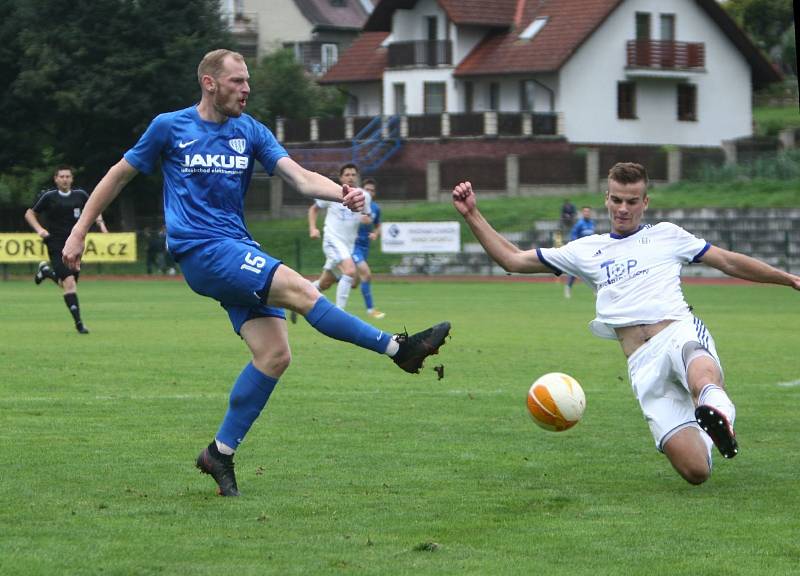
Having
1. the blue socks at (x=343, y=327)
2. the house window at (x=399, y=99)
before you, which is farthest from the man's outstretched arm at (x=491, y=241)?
the house window at (x=399, y=99)

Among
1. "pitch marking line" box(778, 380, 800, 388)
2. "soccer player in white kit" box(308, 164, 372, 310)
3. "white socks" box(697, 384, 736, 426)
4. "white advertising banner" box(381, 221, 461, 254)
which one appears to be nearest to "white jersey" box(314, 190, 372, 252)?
"soccer player in white kit" box(308, 164, 372, 310)

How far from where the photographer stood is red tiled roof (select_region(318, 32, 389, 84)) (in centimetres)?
6406

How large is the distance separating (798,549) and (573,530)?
0.99m

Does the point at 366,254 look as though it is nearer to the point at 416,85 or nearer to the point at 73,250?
the point at 73,250

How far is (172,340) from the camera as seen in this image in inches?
731

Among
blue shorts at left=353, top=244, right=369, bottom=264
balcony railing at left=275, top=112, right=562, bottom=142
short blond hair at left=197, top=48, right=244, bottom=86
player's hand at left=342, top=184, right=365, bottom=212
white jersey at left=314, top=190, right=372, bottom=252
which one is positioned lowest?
balcony railing at left=275, top=112, right=562, bottom=142

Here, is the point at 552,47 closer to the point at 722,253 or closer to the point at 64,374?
the point at 64,374

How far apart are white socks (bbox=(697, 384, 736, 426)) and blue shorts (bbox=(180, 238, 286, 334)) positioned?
219 cm

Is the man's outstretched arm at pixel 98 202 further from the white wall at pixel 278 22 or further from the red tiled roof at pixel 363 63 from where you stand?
the white wall at pixel 278 22

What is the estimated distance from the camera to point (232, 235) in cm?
779

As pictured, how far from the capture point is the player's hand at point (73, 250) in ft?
25.9

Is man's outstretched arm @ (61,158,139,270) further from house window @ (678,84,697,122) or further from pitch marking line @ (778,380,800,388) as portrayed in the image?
house window @ (678,84,697,122)

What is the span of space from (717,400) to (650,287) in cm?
118

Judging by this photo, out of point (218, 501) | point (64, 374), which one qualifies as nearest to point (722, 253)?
point (218, 501)
